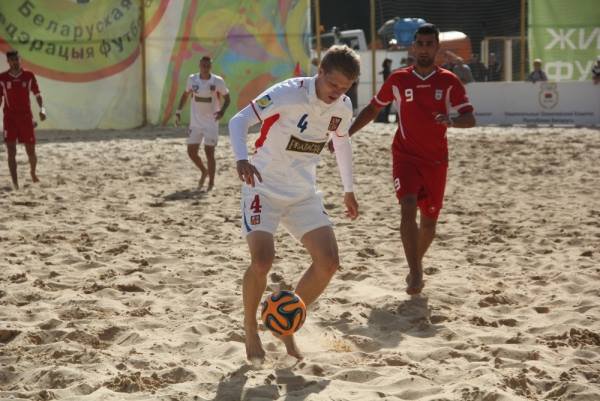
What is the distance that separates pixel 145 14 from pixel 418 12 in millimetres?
10164

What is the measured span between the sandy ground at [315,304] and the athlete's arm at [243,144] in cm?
101

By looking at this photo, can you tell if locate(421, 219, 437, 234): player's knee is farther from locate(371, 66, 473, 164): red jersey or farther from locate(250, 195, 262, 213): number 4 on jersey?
locate(250, 195, 262, 213): number 4 on jersey

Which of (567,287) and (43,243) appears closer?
(567,287)

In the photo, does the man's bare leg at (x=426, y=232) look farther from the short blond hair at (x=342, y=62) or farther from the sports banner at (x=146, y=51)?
the sports banner at (x=146, y=51)

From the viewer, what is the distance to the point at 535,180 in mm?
12688

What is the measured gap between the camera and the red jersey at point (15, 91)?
42.5ft

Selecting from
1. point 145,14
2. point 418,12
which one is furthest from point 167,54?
point 418,12

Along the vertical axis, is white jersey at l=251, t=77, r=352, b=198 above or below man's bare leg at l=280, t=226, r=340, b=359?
above

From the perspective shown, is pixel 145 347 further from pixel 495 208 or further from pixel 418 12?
pixel 418 12

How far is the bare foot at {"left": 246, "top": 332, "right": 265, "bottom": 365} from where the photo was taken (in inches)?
197

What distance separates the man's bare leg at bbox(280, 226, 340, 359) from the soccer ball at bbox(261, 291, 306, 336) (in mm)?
256

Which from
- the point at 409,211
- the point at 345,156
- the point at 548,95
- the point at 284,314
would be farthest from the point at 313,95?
the point at 548,95

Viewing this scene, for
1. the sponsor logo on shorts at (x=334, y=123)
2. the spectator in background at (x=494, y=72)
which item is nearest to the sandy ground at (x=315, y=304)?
the sponsor logo on shorts at (x=334, y=123)

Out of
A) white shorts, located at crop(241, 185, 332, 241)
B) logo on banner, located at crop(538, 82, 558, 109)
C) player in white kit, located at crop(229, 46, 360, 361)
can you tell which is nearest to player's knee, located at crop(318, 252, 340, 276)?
player in white kit, located at crop(229, 46, 360, 361)
